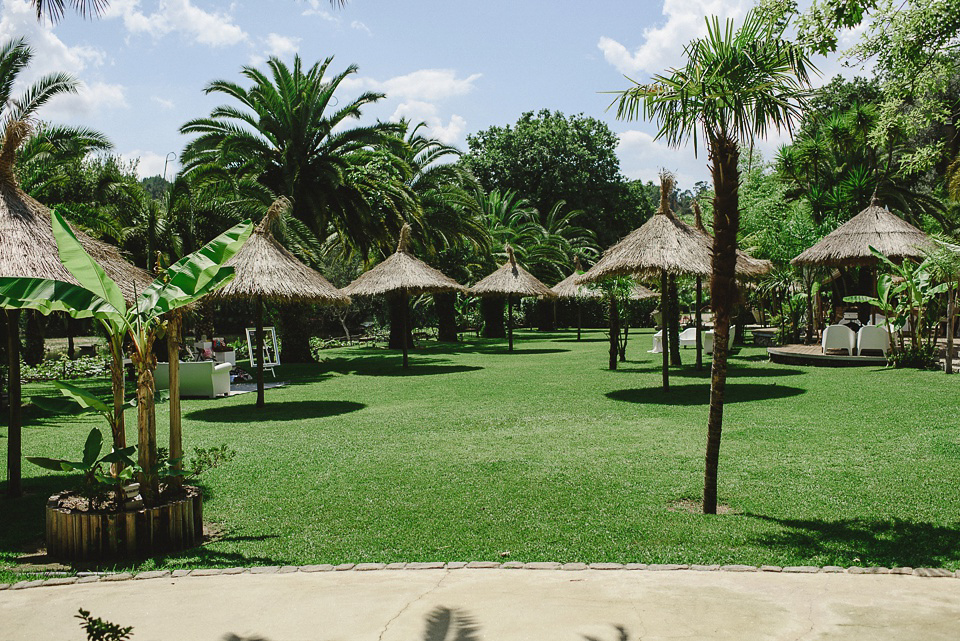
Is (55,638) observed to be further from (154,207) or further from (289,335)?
(289,335)

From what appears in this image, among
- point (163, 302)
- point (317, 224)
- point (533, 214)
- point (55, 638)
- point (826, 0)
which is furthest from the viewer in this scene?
point (533, 214)

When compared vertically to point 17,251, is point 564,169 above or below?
above

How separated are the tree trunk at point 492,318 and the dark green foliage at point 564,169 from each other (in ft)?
29.7

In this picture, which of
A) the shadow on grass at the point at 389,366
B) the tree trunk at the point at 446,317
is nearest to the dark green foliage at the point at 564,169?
the tree trunk at the point at 446,317

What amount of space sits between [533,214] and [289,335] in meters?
19.4

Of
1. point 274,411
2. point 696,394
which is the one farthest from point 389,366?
point 696,394

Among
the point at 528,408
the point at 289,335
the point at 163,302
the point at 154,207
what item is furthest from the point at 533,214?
the point at 163,302

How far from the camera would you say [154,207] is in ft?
60.7

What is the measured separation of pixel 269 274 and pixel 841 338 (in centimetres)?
1258

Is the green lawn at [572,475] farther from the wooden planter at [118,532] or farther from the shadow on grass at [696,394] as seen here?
the wooden planter at [118,532]

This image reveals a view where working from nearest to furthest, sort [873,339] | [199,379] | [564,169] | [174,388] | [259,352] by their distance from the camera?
[174,388], [259,352], [199,379], [873,339], [564,169]

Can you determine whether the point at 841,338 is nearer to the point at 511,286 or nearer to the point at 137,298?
the point at 511,286

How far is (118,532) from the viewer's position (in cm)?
512

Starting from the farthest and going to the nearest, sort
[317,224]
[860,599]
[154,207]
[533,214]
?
[533,214]
[317,224]
[154,207]
[860,599]
